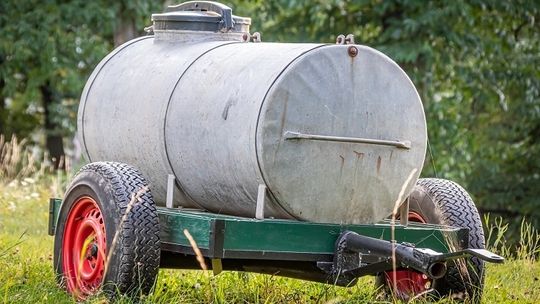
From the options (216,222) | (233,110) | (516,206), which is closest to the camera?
(216,222)

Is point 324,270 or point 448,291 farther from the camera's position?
point 448,291

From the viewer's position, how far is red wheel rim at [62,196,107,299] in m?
A: 5.29

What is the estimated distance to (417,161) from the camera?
5.43 m

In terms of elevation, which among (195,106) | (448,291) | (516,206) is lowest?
(516,206)

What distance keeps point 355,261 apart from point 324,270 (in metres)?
0.16

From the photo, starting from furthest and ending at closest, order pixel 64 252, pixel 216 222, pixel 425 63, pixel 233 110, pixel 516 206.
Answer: pixel 516 206 → pixel 425 63 → pixel 64 252 → pixel 233 110 → pixel 216 222

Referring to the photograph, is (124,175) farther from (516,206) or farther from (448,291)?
(516,206)

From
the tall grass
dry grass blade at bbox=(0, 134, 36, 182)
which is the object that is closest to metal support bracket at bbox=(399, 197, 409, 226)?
the tall grass

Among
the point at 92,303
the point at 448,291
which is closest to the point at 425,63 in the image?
the point at 448,291

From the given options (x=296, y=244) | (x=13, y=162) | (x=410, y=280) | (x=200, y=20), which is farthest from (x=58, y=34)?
(x=296, y=244)

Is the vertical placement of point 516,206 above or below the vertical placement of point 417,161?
below

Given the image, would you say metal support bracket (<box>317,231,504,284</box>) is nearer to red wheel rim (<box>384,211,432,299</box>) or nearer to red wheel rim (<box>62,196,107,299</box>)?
red wheel rim (<box>384,211,432,299</box>)

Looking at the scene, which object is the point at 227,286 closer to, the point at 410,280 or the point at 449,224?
the point at 410,280

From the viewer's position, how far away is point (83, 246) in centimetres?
528
